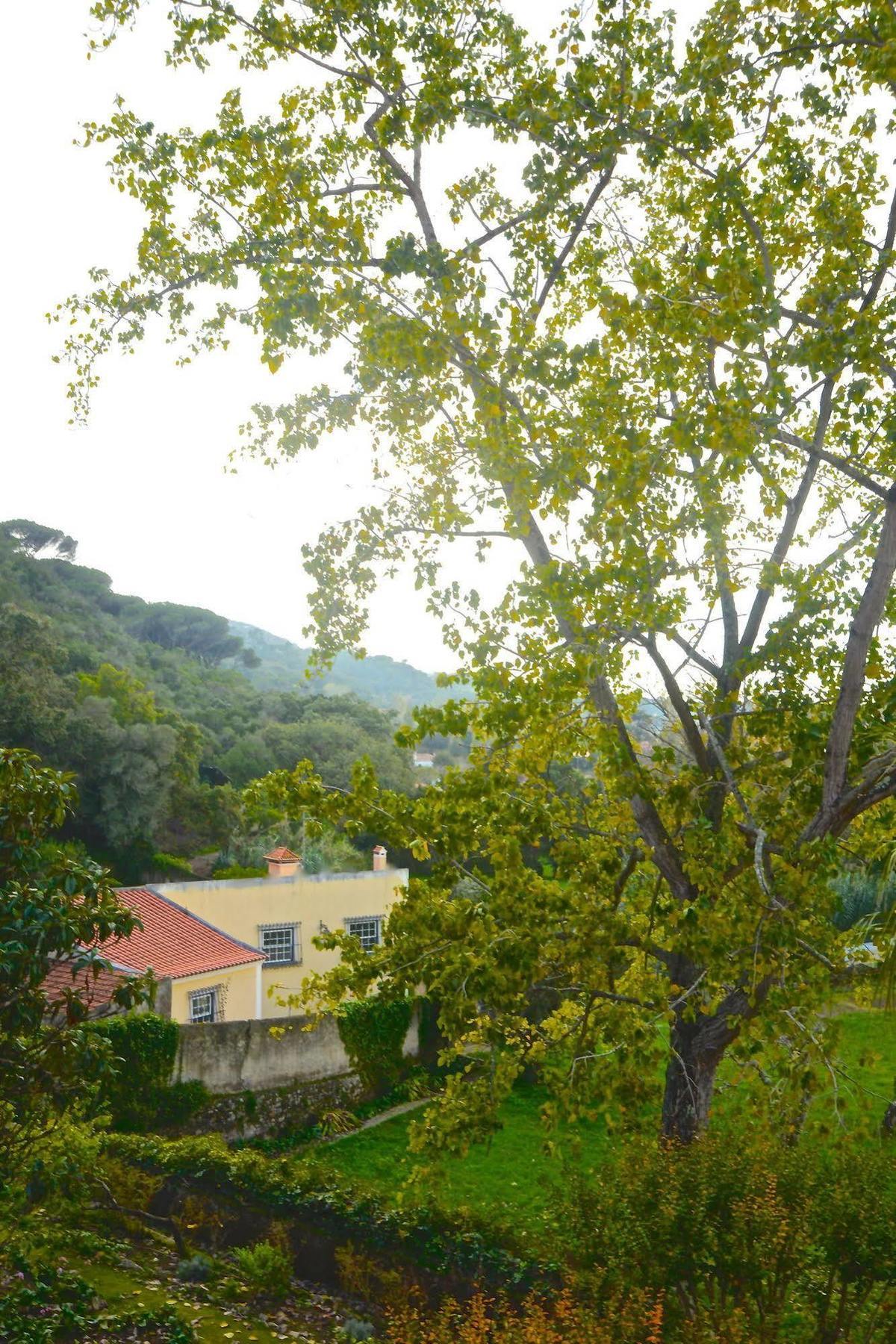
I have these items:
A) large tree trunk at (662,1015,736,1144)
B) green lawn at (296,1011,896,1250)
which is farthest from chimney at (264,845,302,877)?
large tree trunk at (662,1015,736,1144)

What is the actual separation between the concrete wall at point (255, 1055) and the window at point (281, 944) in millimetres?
4752

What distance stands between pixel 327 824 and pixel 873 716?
161 inches

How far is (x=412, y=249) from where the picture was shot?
686 centimetres

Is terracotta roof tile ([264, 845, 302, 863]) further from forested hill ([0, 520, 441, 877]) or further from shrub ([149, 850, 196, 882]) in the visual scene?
shrub ([149, 850, 196, 882])

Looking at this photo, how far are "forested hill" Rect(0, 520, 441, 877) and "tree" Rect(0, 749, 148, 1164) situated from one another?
25754 mm

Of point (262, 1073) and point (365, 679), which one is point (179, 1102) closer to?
point (262, 1073)

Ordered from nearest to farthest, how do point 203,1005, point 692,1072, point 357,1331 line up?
point 692,1072 < point 357,1331 < point 203,1005

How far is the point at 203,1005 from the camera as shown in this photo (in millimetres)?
18516

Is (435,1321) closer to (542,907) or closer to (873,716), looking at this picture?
(542,907)

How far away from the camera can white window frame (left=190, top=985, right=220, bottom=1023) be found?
1815 centimetres

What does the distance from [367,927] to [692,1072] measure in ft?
Answer: 57.1

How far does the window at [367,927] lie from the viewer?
2395cm

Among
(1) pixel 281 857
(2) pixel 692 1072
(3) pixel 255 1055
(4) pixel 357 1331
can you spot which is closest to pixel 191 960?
(3) pixel 255 1055

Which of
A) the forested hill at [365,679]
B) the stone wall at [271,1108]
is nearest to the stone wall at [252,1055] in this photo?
the stone wall at [271,1108]
